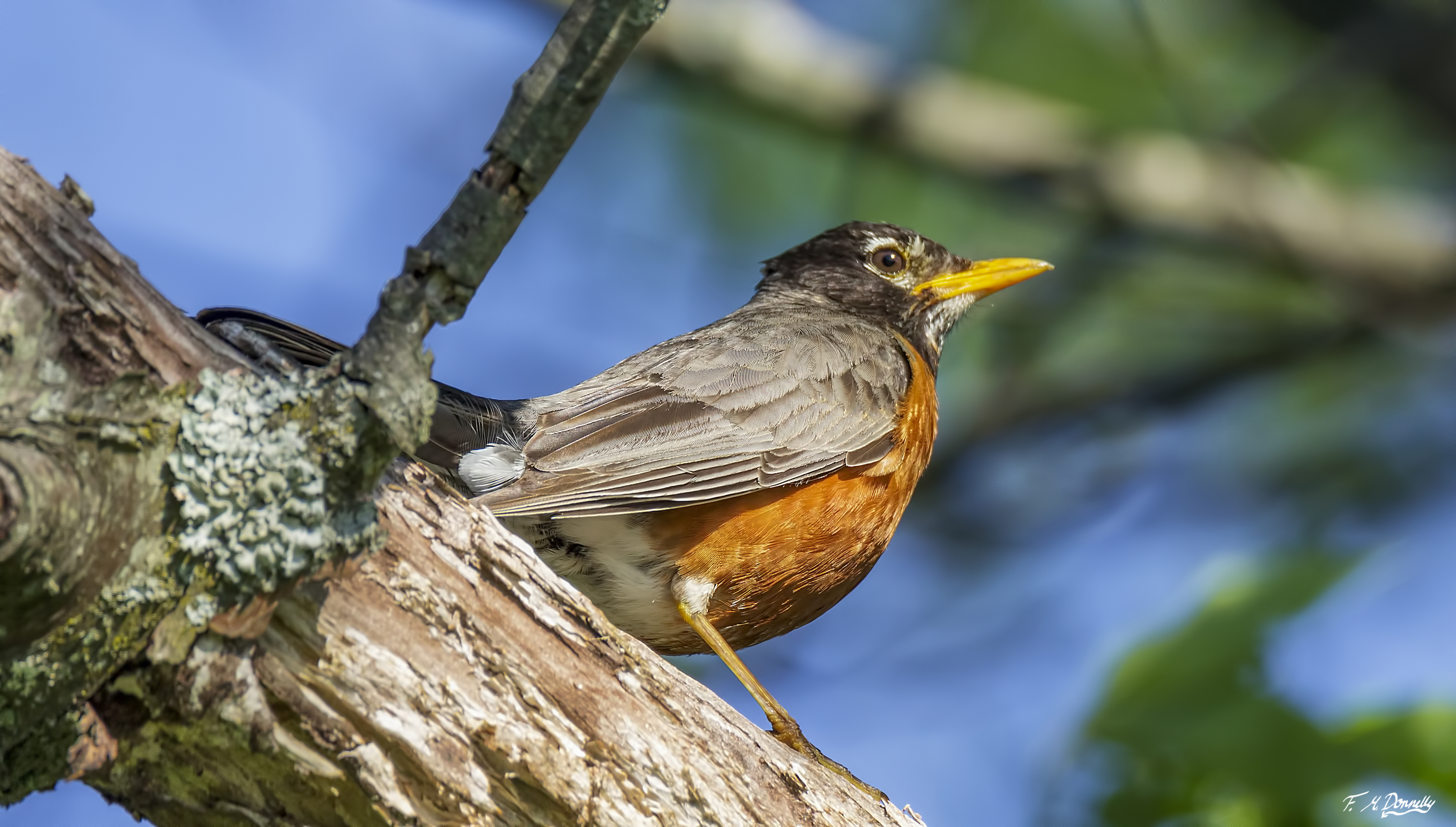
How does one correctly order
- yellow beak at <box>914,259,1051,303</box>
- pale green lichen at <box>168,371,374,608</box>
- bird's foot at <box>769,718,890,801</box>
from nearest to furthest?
pale green lichen at <box>168,371,374,608</box> < bird's foot at <box>769,718,890,801</box> < yellow beak at <box>914,259,1051,303</box>

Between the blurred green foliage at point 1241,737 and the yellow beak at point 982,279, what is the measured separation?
2097mm

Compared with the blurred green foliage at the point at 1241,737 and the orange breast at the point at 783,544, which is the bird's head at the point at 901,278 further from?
the blurred green foliage at the point at 1241,737

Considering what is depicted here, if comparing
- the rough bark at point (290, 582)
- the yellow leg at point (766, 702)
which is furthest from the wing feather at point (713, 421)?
the rough bark at point (290, 582)

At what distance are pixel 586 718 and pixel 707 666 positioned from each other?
306cm

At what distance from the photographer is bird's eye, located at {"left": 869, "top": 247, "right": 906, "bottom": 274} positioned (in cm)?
564

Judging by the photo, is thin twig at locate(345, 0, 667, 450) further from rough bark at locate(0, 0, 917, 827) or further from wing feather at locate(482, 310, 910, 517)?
wing feather at locate(482, 310, 910, 517)

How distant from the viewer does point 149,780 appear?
2406mm

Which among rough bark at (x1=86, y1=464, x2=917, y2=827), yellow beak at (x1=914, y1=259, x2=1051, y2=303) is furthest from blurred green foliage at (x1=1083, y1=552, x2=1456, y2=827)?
yellow beak at (x1=914, y1=259, x2=1051, y2=303)

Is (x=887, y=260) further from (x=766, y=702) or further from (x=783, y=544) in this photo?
(x=766, y=702)

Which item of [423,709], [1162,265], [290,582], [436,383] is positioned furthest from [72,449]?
[1162,265]

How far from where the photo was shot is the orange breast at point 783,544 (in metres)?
3.94

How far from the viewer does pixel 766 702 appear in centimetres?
389

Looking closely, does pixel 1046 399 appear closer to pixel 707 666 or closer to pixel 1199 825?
pixel 707 666
